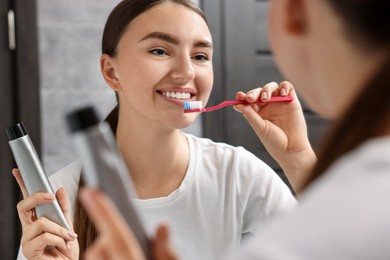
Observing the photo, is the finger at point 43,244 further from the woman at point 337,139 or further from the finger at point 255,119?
the woman at point 337,139

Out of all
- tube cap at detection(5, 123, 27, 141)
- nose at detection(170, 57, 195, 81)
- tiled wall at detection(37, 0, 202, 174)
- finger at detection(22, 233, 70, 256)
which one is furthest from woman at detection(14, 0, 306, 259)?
tiled wall at detection(37, 0, 202, 174)

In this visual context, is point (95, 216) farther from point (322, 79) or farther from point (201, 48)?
point (201, 48)

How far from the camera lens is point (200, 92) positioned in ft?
4.17

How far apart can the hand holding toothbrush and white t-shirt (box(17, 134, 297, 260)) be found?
9 centimetres

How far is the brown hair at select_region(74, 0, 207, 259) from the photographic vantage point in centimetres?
118

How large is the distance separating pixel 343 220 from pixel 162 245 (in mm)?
128

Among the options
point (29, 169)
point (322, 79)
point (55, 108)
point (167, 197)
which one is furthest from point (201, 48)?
point (55, 108)

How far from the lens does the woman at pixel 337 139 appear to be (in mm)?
350

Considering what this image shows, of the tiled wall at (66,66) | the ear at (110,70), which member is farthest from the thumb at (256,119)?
the tiled wall at (66,66)

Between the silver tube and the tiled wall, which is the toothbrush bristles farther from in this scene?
the tiled wall

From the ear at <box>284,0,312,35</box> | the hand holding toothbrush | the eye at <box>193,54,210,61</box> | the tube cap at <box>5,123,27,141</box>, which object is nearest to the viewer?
the ear at <box>284,0,312,35</box>

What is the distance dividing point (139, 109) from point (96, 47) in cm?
120

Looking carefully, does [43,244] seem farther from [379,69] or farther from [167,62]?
[379,69]

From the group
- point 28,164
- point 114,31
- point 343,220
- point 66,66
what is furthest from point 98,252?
point 66,66
